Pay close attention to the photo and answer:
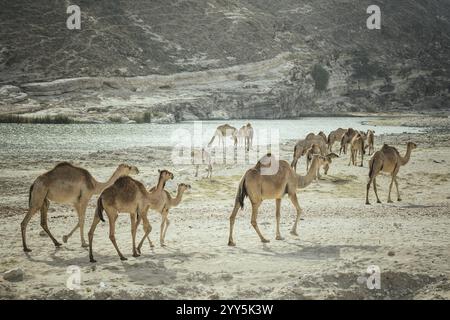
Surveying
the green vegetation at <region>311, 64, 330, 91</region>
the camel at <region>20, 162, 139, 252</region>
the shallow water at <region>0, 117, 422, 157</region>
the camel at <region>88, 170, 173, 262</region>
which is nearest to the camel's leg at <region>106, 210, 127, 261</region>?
the camel at <region>88, 170, 173, 262</region>

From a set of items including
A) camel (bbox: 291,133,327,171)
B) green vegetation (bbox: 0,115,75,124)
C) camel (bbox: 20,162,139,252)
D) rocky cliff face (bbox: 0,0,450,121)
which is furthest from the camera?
rocky cliff face (bbox: 0,0,450,121)

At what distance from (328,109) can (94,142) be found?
5695cm

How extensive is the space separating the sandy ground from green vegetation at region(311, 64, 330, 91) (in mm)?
66597

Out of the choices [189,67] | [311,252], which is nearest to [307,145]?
[311,252]

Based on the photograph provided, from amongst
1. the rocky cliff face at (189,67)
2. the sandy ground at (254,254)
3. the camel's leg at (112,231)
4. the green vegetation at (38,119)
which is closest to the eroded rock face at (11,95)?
the rocky cliff face at (189,67)

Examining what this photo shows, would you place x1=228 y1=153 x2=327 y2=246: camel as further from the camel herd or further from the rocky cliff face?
the rocky cliff face

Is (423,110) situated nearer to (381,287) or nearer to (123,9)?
(123,9)

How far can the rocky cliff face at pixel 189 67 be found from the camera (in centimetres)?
5953

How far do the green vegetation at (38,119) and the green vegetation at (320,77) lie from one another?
4501 cm

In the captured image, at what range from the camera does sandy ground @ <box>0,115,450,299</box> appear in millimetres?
7598

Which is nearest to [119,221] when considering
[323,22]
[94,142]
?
[94,142]

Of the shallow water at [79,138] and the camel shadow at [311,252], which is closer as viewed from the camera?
the camel shadow at [311,252]

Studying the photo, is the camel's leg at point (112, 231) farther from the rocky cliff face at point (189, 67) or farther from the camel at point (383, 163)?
the rocky cliff face at point (189, 67)
